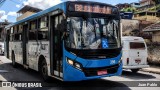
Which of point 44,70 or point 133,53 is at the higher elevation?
point 133,53

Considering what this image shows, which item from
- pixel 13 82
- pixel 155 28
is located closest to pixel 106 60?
pixel 13 82


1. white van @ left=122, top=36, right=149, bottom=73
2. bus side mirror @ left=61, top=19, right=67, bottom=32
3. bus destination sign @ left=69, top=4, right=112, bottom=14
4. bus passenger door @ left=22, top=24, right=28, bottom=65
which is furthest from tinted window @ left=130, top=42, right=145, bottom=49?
bus side mirror @ left=61, top=19, right=67, bottom=32

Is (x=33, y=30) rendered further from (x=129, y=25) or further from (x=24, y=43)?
(x=129, y=25)

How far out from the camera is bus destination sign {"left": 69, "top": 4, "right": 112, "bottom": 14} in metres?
9.41

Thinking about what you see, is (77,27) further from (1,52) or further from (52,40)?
(1,52)

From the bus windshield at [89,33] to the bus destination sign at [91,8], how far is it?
34 centimetres

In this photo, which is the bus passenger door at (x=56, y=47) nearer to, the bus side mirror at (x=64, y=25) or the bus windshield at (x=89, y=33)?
the bus side mirror at (x=64, y=25)

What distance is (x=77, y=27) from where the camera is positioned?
9.15 m

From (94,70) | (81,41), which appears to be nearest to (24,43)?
(81,41)

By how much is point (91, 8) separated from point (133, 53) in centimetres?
546

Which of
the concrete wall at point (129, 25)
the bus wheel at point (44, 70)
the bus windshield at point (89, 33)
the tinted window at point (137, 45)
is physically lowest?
the bus wheel at point (44, 70)

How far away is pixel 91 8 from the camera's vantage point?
966cm

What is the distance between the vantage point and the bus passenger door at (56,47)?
9.79 m

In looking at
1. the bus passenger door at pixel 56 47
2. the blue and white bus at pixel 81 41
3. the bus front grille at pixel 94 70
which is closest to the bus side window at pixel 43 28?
the blue and white bus at pixel 81 41
